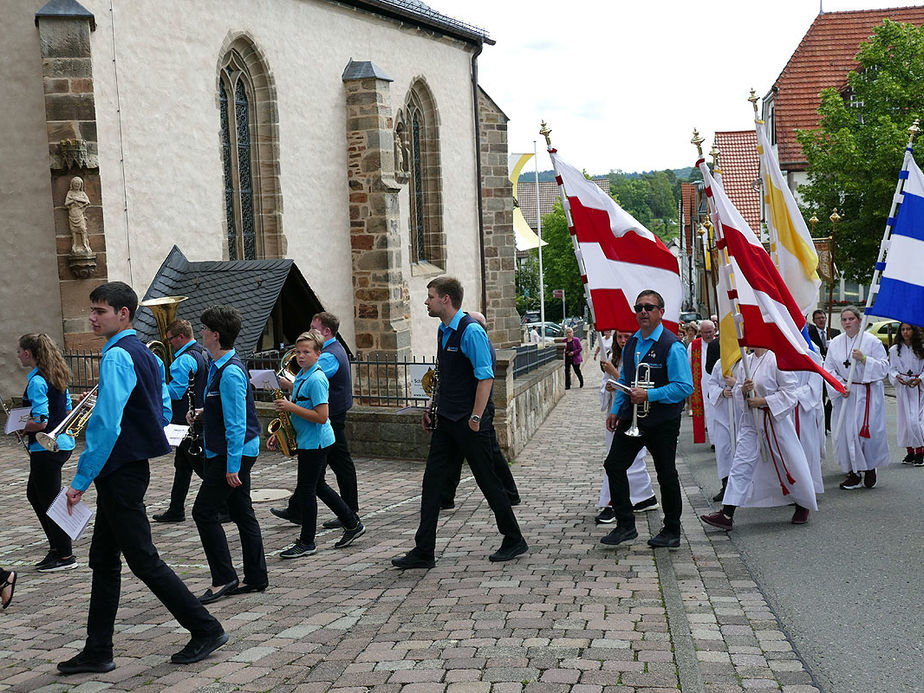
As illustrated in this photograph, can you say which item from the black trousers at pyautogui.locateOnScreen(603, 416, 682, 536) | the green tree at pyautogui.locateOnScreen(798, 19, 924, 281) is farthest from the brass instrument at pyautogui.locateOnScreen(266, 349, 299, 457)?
the green tree at pyautogui.locateOnScreen(798, 19, 924, 281)

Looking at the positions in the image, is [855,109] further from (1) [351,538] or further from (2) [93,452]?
(2) [93,452]

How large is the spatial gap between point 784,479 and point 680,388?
1678 millimetres

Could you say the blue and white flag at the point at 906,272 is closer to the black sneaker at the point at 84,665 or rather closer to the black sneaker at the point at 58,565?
the black sneaker at the point at 58,565

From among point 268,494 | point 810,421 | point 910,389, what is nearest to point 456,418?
point 810,421

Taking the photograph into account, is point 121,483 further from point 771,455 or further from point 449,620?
point 771,455

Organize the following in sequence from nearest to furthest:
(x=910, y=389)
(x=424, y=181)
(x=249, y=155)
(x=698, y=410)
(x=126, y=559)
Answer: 1. (x=126, y=559)
2. (x=910, y=389)
3. (x=698, y=410)
4. (x=249, y=155)
5. (x=424, y=181)

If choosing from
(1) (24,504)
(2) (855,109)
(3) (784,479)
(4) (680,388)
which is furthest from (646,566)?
(2) (855,109)

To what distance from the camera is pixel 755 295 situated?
874cm

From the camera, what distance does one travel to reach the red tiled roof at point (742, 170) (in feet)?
149

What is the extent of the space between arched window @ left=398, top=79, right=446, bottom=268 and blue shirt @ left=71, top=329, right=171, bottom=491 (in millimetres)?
21467

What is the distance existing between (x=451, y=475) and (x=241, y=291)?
901 cm

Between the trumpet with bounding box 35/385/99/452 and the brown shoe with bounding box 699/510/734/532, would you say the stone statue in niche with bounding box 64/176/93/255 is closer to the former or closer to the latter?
the trumpet with bounding box 35/385/99/452

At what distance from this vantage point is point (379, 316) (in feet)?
74.9

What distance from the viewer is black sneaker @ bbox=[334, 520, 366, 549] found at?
834 centimetres
